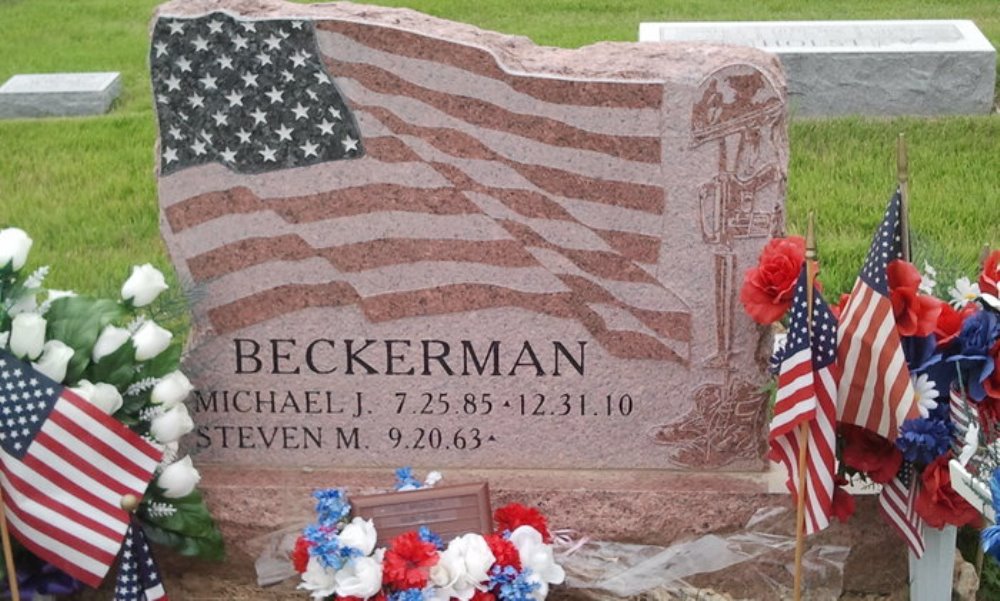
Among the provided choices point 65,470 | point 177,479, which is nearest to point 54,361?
point 65,470

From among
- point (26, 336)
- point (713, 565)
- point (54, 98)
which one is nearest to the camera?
point (26, 336)

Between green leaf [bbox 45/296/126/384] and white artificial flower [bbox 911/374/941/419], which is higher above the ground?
green leaf [bbox 45/296/126/384]

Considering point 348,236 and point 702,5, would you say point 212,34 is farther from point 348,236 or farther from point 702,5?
point 702,5

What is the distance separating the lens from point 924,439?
192 inches

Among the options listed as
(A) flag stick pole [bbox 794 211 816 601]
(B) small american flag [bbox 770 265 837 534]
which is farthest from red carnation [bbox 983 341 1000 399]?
(A) flag stick pole [bbox 794 211 816 601]

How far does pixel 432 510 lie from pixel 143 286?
119cm

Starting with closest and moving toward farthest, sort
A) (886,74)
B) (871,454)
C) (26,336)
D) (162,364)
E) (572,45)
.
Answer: (26,336) → (871,454) → (162,364) → (886,74) → (572,45)

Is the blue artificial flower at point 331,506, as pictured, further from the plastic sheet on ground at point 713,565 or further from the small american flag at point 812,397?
the small american flag at point 812,397

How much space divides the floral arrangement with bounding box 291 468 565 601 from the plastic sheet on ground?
1.19 ft

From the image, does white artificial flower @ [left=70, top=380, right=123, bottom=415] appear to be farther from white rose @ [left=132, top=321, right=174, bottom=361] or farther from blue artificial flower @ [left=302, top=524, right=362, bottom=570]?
blue artificial flower @ [left=302, top=524, right=362, bottom=570]

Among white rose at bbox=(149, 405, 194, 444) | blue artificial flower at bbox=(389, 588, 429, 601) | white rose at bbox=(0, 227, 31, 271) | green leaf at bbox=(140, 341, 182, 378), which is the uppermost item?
white rose at bbox=(0, 227, 31, 271)

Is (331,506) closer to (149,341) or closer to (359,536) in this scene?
(359,536)

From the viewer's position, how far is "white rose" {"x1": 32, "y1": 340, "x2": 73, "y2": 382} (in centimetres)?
492

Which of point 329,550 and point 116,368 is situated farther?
point 116,368
